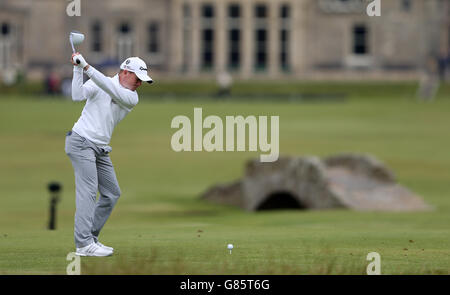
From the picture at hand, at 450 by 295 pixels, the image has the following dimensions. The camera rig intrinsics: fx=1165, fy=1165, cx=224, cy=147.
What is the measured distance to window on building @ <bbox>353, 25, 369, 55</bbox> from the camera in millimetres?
85562

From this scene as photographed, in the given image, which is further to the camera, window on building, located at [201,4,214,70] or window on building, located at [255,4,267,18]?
window on building, located at [255,4,267,18]

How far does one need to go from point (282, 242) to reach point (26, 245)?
9.58 ft

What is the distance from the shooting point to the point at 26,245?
13141 mm

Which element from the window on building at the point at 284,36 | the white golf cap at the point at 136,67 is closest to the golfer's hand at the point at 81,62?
the white golf cap at the point at 136,67

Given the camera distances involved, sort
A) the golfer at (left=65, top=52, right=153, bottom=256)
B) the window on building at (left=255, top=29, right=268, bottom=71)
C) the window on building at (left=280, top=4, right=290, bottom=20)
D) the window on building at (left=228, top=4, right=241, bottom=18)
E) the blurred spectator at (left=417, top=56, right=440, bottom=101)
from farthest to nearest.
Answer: the window on building at (left=280, top=4, right=290, bottom=20), the window on building at (left=255, top=29, right=268, bottom=71), the window on building at (left=228, top=4, right=241, bottom=18), the blurred spectator at (left=417, top=56, right=440, bottom=101), the golfer at (left=65, top=52, right=153, bottom=256)

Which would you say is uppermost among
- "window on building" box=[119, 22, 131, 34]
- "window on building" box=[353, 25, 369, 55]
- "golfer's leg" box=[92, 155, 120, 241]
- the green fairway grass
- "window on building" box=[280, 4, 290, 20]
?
"window on building" box=[280, 4, 290, 20]

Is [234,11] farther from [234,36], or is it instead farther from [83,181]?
[83,181]

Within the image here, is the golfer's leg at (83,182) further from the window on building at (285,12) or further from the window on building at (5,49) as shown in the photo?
the window on building at (5,49)

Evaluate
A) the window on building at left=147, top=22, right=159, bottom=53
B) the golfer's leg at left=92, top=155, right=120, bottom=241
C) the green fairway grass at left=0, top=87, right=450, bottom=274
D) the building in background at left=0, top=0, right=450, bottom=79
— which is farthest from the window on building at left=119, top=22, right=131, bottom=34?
the golfer's leg at left=92, top=155, right=120, bottom=241

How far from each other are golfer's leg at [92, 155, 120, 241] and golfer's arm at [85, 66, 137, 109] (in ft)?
2.20

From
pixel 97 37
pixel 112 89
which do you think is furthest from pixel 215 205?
pixel 97 37

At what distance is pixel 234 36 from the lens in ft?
272

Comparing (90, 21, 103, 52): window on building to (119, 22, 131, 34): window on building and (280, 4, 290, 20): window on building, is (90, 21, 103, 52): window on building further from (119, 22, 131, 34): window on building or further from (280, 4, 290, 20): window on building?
(280, 4, 290, 20): window on building

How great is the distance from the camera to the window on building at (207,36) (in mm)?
82250
